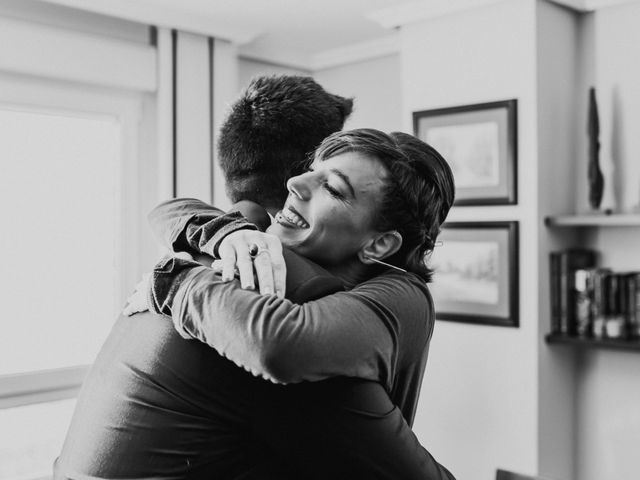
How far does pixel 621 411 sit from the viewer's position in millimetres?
3156

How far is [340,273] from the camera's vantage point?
1.10m

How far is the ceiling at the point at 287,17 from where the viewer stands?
130 inches

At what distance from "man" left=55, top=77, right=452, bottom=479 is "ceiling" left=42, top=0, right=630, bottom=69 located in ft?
8.73

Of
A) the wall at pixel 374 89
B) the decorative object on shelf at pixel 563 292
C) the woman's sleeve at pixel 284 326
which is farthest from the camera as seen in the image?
the wall at pixel 374 89

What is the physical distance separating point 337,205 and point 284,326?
11.4 inches

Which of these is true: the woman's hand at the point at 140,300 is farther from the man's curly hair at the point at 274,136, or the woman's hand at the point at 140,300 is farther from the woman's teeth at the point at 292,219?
the man's curly hair at the point at 274,136

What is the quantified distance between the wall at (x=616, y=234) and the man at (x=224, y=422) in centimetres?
249

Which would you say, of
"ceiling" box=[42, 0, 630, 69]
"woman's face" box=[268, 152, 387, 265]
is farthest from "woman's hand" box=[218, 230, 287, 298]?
"ceiling" box=[42, 0, 630, 69]

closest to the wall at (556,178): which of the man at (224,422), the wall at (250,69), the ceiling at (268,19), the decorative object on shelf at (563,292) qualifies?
the decorative object on shelf at (563,292)

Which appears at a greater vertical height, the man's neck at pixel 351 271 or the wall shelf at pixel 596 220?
the wall shelf at pixel 596 220

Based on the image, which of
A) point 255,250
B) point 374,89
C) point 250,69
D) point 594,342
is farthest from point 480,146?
point 255,250

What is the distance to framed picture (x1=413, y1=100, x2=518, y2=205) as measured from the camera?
10.2ft

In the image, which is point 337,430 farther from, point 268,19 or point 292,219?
point 268,19

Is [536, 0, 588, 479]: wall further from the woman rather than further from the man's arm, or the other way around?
the man's arm
